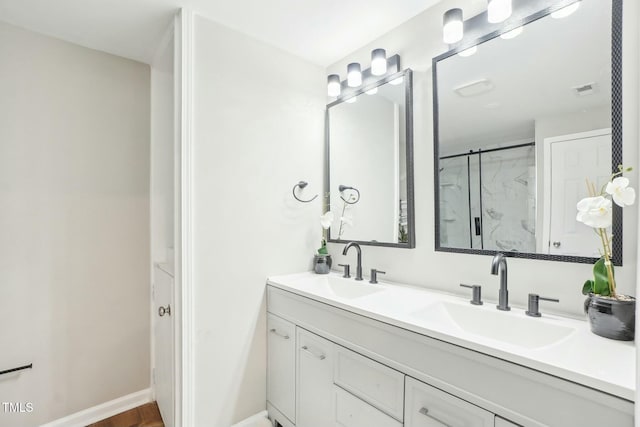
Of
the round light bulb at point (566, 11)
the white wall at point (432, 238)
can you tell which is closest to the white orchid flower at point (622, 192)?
the white wall at point (432, 238)

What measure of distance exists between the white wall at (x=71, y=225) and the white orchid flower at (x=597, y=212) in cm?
241

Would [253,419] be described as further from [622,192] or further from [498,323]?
[622,192]

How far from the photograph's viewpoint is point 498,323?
1203mm

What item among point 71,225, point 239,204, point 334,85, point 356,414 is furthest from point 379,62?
point 71,225

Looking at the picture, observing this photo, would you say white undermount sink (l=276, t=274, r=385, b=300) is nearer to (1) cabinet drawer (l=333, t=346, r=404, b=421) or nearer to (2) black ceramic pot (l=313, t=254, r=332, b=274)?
(2) black ceramic pot (l=313, t=254, r=332, b=274)

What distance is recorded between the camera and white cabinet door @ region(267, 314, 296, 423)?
1.65 m

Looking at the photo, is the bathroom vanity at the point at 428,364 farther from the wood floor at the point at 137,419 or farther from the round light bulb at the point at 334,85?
the round light bulb at the point at 334,85

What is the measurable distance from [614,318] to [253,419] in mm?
1793

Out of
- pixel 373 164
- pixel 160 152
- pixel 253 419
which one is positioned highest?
pixel 160 152

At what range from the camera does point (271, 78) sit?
6.34ft

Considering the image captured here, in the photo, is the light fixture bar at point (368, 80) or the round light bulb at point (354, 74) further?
the round light bulb at point (354, 74)

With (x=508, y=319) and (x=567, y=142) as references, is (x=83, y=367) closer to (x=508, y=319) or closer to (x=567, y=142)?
(x=508, y=319)

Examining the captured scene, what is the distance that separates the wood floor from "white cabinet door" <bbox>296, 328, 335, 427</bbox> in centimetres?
103

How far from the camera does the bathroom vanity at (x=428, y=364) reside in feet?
2.56
